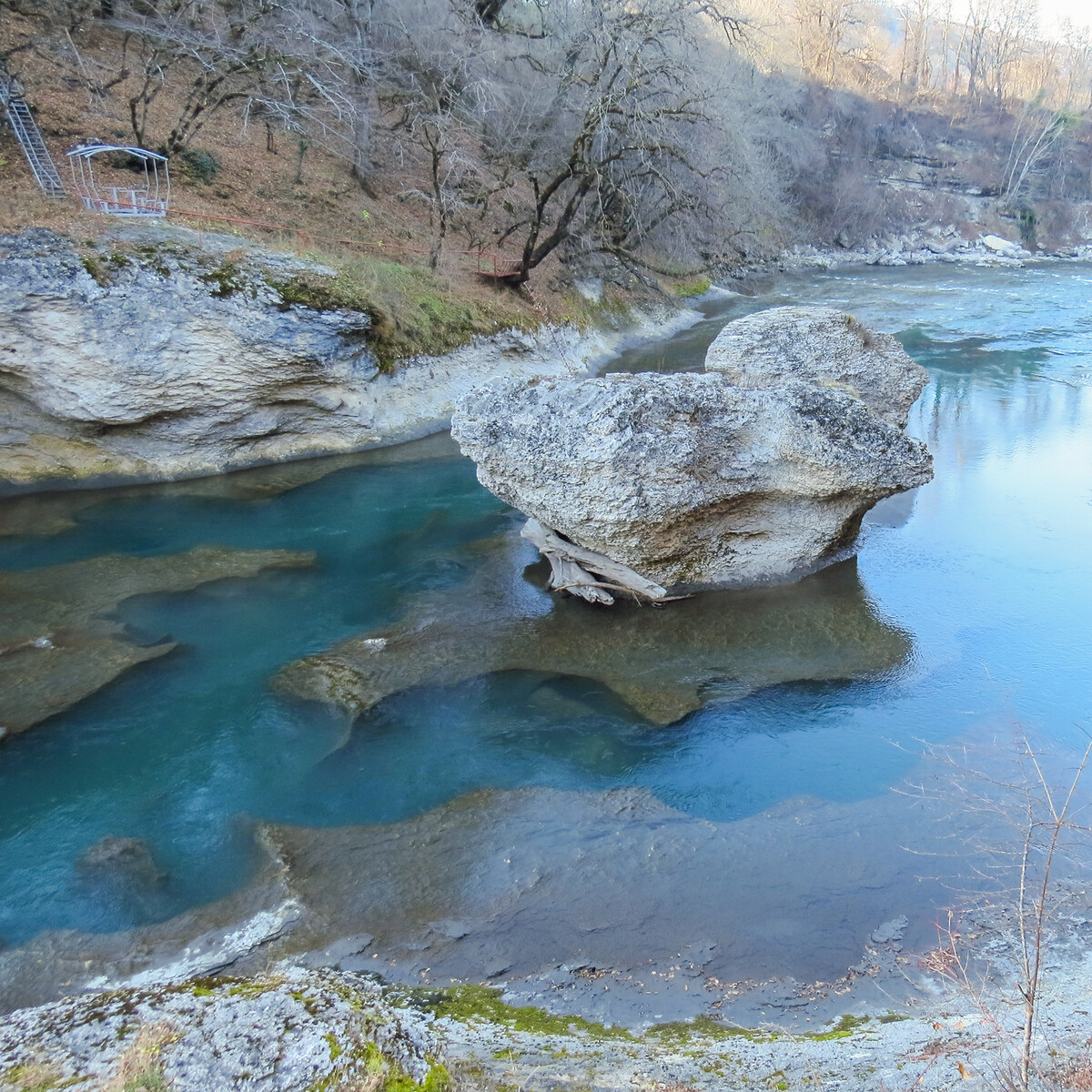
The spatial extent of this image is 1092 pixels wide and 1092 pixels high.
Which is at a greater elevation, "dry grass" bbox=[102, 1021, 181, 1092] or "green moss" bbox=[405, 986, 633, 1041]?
"dry grass" bbox=[102, 1021, 181, 1092]

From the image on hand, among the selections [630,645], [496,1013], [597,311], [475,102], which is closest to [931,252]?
[597,311]

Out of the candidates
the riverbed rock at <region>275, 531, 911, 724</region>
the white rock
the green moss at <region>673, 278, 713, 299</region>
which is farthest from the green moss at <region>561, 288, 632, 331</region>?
the white rock

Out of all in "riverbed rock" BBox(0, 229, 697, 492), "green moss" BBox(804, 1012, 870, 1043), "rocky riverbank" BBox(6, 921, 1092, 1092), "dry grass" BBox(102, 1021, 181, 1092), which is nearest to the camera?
"dry grass" BBox(102, 1021, 181, 1092)

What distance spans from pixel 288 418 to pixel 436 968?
13707 millimetres

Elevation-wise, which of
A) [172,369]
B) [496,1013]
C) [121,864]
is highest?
[172,369]

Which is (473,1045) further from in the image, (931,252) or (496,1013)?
(931,252)

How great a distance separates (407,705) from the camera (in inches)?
372

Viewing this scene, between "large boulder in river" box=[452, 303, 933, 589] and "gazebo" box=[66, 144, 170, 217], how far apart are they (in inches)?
403

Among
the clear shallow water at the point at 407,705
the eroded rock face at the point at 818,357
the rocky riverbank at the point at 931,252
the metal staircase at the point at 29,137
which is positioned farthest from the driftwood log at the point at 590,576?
the rocky riverbank at the point at 931,252

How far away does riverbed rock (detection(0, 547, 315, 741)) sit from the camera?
9.57 metres

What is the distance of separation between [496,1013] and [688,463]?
706cm

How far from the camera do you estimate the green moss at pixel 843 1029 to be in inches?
209

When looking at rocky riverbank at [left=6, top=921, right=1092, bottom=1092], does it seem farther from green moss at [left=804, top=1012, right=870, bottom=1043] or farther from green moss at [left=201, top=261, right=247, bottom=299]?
green moss at [left=201, top=261, right=247, bottom=299]

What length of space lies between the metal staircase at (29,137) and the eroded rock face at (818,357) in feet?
44.8
